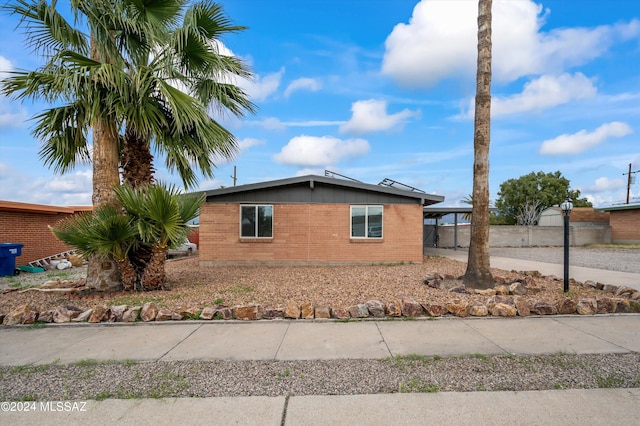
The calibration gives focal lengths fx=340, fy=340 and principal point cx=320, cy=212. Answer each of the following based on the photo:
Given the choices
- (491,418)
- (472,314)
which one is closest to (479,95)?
(472,314)

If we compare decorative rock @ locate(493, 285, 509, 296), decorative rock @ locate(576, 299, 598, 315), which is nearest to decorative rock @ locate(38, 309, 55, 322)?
decorative rock @ locate(493, 285, 509, 296)

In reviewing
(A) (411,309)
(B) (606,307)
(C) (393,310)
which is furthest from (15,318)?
(B) (606,307)

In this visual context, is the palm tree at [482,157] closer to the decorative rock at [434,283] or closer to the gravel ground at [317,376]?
the decorative rock at [434,283]

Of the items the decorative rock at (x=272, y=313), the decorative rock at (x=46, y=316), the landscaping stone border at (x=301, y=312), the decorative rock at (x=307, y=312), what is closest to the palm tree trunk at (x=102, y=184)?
the landscaping stone border at (x=301, y=312)

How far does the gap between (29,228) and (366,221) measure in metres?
13.4

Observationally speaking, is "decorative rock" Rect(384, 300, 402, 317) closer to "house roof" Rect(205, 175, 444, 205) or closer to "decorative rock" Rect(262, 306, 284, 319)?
"decorative rock" Rect(262, 306, 284, 319)

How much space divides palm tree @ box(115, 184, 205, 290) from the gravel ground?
3601 millimetres

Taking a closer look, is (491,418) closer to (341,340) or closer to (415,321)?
(341,340)

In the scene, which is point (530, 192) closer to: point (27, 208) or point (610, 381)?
point (610, 381)

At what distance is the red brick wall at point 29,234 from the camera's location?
12.7 m

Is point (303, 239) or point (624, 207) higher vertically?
point (624, 207)

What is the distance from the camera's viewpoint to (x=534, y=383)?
344cm

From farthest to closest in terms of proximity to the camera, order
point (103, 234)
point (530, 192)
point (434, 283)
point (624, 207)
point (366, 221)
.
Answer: point (530, 192) → point (624, 207) → point (366, 221) → point (434, 283) → point (103, 234)

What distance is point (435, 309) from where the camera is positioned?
18.9 ft
